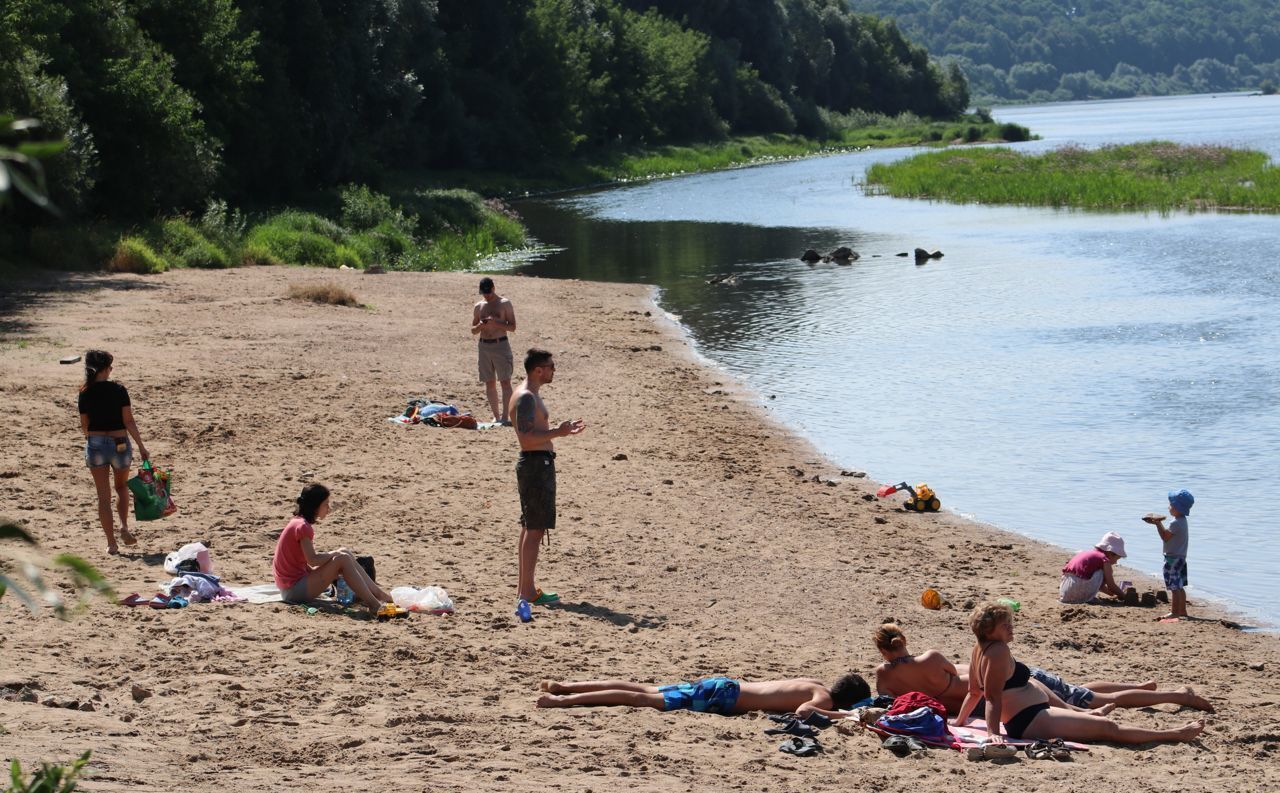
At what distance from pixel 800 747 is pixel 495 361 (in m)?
9.45

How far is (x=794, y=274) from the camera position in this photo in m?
37.2

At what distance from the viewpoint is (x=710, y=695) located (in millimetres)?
8398

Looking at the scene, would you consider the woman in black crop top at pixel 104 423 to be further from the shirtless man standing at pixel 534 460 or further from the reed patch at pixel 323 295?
the reed patch at pixel 323 295

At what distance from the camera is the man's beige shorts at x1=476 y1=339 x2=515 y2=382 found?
16625 millimetres

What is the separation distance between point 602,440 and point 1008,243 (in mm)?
28835

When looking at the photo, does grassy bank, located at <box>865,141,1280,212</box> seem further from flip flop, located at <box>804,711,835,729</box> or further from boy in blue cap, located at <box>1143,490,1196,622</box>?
flip flop, located at <box>804,711,835,729</box>

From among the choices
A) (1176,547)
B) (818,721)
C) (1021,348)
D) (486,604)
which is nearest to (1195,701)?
(1176,547)

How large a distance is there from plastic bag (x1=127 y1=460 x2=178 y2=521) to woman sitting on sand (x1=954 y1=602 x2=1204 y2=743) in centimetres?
623

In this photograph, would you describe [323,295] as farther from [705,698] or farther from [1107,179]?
[1107,179]

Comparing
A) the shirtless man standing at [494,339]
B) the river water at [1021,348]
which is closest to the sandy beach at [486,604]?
the shirtless man standing at [494,339]

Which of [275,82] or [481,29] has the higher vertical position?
[481,29]

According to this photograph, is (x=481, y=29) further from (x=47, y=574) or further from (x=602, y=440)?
(x=47, y=574)

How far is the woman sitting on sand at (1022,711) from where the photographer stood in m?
8.15

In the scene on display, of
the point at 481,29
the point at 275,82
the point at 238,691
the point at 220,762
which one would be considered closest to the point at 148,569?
the point at 238,691
